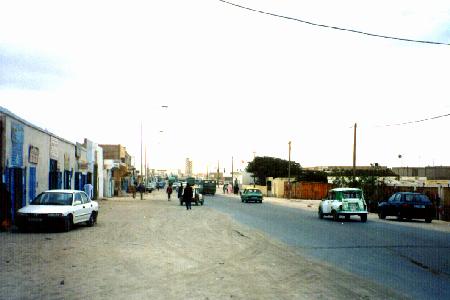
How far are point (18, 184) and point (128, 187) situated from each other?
70.8 meters

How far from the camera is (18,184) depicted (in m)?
24.3

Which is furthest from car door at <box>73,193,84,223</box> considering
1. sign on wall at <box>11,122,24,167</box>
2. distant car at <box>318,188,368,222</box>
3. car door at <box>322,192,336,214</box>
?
car door at <box>322,192,336,214</box>

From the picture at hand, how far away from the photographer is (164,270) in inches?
424

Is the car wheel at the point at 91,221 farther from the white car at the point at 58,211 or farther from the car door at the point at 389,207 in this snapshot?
→ the car door at the point at 389,207

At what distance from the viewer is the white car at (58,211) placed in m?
18.6

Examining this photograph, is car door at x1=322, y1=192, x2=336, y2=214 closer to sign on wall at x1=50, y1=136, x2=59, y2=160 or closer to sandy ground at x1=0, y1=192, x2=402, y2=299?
sandy ground at x1=0, y1=192, x2=402, y2=299

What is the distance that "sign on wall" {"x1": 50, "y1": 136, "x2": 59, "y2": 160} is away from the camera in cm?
3133

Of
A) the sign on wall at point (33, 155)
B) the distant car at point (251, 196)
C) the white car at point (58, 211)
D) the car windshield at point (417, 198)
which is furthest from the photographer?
the distant car at point (251, 196)

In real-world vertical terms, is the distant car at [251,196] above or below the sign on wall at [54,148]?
below

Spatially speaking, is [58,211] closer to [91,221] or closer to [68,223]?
[68,223]

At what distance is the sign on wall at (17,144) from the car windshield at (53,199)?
9.79 feet

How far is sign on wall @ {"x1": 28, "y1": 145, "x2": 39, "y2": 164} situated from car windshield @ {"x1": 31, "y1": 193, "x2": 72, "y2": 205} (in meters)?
5.71

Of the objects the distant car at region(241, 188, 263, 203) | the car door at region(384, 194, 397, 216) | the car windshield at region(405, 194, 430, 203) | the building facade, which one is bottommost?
the distant car at region(241, 188, 263, 203)

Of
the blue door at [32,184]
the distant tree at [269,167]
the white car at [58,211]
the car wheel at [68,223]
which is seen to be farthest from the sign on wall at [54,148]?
the distant tree at [269,167]
